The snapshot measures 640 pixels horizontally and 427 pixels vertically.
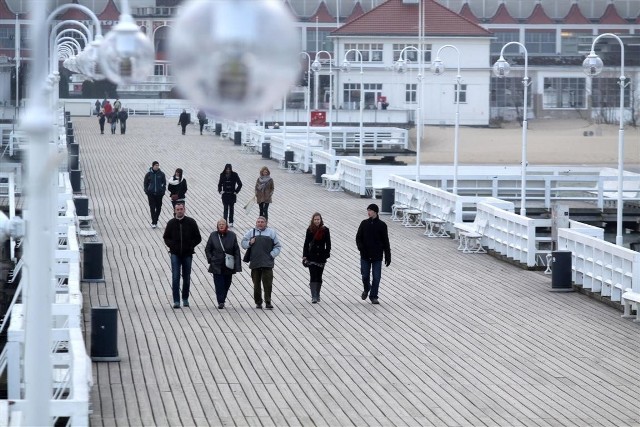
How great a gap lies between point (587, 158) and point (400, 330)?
4288 centimetres

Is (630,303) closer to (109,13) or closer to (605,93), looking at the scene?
(605,93)

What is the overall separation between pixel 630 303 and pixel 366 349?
3.87 metres

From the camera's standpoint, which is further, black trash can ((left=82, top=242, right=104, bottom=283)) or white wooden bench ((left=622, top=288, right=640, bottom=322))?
black trash can ((left=82, top=242, right=104, bottom=283))

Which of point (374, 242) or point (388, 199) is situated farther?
point (388, 199)

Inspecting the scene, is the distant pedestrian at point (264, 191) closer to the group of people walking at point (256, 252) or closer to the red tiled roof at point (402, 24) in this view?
the group of people walking at point (256, 252)

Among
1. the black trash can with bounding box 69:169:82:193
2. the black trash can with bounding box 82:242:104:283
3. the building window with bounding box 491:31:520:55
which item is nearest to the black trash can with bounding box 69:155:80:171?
the black trash can with bounding box 69:169:82:193

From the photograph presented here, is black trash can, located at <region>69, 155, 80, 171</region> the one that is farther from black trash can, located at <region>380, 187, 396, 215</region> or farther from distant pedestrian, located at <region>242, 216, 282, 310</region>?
distant pedestrian, located at <region>242, 216, 282, 310</region>

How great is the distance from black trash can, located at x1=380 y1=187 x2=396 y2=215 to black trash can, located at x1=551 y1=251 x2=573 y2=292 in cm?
986

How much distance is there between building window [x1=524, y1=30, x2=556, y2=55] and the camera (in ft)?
299

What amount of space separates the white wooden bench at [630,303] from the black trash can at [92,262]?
667cm

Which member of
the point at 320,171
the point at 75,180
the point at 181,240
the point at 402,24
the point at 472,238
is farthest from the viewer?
the point at 402,24

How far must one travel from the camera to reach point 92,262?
18.4 metres

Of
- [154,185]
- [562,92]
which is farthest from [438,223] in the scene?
[562,92]

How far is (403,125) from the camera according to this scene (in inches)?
2726
